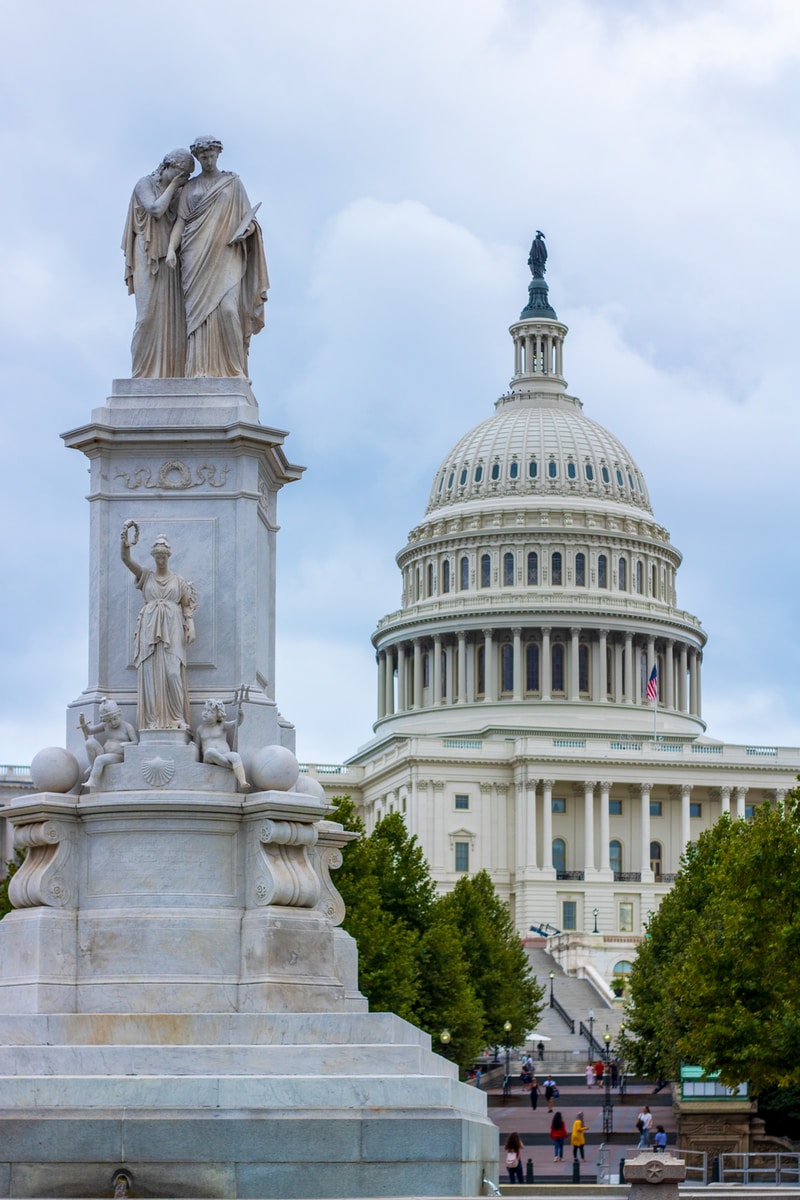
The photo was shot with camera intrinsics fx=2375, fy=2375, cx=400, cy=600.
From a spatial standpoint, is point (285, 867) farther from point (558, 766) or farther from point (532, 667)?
point (532, 667)

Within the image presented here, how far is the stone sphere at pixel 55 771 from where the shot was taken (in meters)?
23.0

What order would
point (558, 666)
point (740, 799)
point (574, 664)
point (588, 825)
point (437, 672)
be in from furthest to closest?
point (437, 672) → point (558, 666) → point (574, 664) → point (740, 799) → point (588, 825)

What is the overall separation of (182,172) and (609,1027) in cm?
11346

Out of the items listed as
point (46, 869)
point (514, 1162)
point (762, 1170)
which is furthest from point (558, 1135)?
point (46, 869)

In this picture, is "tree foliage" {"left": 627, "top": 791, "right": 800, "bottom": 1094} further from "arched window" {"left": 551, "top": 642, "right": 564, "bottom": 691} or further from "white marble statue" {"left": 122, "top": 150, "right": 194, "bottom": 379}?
"arched window" {"left": 551, "top": 642, "right": 564, "bottom": 691}

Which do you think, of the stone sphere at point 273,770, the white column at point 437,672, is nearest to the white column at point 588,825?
the white column at point 437,672

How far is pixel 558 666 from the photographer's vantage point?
197 meters

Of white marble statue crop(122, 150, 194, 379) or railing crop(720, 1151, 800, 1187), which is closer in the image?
white marble statue crop(122, 150, 194, 379)

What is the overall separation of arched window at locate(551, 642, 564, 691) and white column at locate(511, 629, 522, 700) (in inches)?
132

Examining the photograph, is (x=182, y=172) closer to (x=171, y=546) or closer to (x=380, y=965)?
(x=171, y=546)

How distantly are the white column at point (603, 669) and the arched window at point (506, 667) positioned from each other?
7192mm

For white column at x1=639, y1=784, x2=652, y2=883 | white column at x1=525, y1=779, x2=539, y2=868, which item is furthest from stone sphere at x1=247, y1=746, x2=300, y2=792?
white column at x1=639, y1=784, x2=652, y2=883

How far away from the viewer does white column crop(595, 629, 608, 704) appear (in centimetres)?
19445

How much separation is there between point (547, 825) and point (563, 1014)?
128 ft
